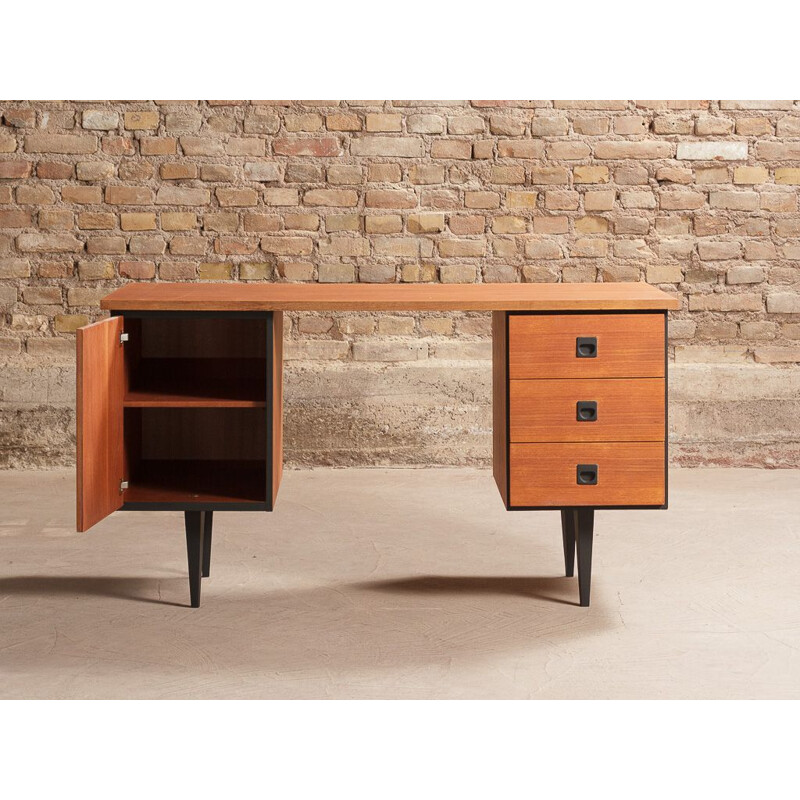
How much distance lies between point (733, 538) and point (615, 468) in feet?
4.39

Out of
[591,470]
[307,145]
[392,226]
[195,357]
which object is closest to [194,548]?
[195,357]

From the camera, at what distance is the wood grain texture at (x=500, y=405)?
130 inches

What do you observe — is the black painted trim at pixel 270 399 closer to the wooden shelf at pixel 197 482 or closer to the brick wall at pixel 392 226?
the wooden shelf at pixel 197 482

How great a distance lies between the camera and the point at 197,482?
3486mm

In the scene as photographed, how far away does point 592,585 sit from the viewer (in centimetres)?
378

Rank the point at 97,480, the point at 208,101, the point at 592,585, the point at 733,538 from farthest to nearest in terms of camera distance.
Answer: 1. the point at 208,101
2. the point at 733,538
3. the point at 592,585
4. the point at 97,480

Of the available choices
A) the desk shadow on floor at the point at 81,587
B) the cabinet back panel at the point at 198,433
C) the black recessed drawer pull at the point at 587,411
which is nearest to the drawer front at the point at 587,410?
the black recessed drawer pull at the point at 587,411

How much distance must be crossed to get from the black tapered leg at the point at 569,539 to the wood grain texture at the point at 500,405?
33 centimetres

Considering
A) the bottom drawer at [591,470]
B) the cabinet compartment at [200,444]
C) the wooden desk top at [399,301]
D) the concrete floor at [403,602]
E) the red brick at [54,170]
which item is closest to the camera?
the concrete floor at [403,602]

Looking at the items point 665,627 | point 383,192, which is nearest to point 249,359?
point 665,627

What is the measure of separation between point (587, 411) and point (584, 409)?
0.04ft

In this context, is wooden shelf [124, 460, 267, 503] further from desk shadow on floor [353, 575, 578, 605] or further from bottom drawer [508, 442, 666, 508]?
bottom drawer [508, 442, 666, 508]

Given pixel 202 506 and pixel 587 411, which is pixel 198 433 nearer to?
pixel 202 506
